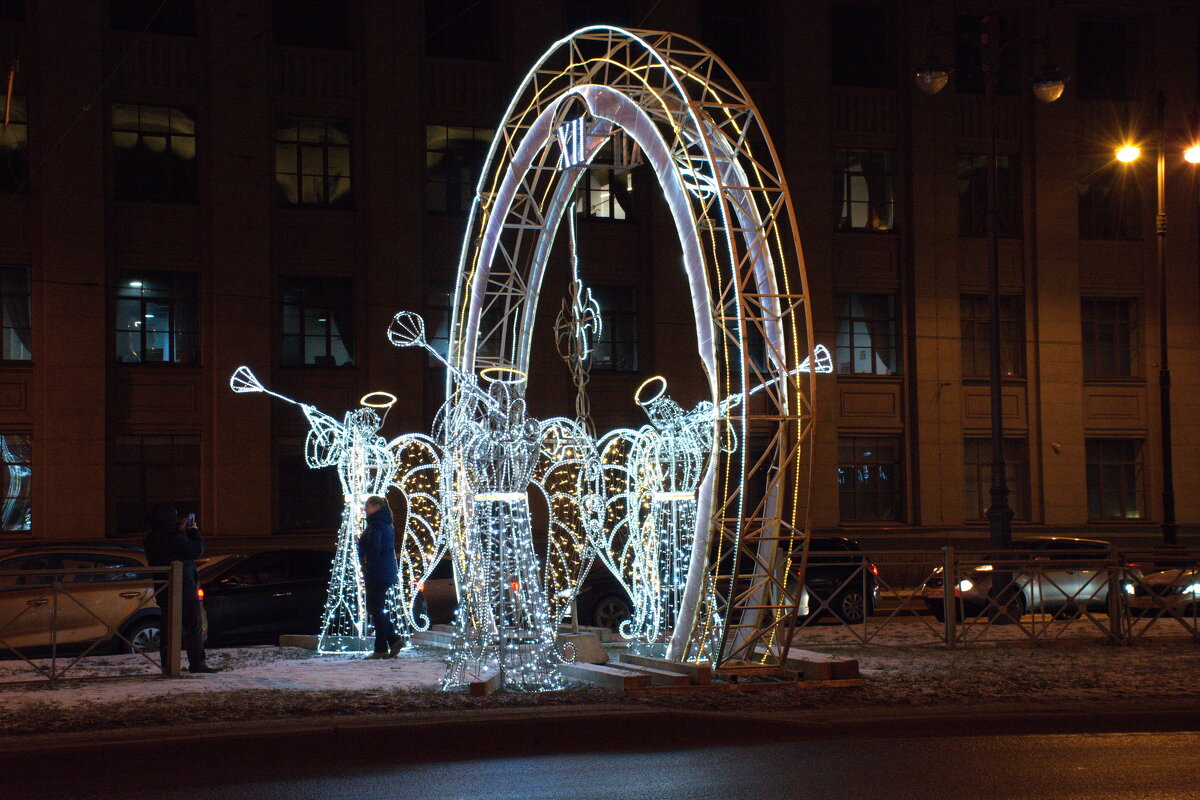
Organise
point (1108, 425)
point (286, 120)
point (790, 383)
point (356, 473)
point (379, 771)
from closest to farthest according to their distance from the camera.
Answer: point (379, 771) < point (790, 383) < point (356, 473) < point (286, 120) < point (1108, 425)

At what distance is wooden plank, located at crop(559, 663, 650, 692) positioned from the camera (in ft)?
40.7

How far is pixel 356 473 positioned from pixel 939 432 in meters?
19.4

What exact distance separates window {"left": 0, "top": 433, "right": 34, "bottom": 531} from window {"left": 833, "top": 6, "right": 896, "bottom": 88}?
21068 millimetres

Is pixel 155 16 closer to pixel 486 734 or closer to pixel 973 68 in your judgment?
pixel 973 68

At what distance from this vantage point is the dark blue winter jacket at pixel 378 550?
15664mm

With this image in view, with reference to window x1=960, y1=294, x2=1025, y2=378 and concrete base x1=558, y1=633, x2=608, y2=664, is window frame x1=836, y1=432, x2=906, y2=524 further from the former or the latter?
concrete base x1=558, y1=633, x2=608, y2=664

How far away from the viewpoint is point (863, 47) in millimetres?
33656

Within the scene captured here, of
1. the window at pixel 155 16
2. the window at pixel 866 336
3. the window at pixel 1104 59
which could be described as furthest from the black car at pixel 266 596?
the window at pixel 1104 59

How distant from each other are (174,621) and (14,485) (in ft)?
51.8

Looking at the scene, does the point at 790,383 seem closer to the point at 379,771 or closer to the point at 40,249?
the point at 379,771

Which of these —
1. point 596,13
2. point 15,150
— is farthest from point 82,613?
point 596,13

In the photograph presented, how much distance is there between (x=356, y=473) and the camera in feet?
55.7

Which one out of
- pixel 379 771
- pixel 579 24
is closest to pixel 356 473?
pixel 379 771

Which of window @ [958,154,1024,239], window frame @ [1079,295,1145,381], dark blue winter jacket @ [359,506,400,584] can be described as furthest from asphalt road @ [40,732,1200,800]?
window frame @ [1079,295,1145,381]
